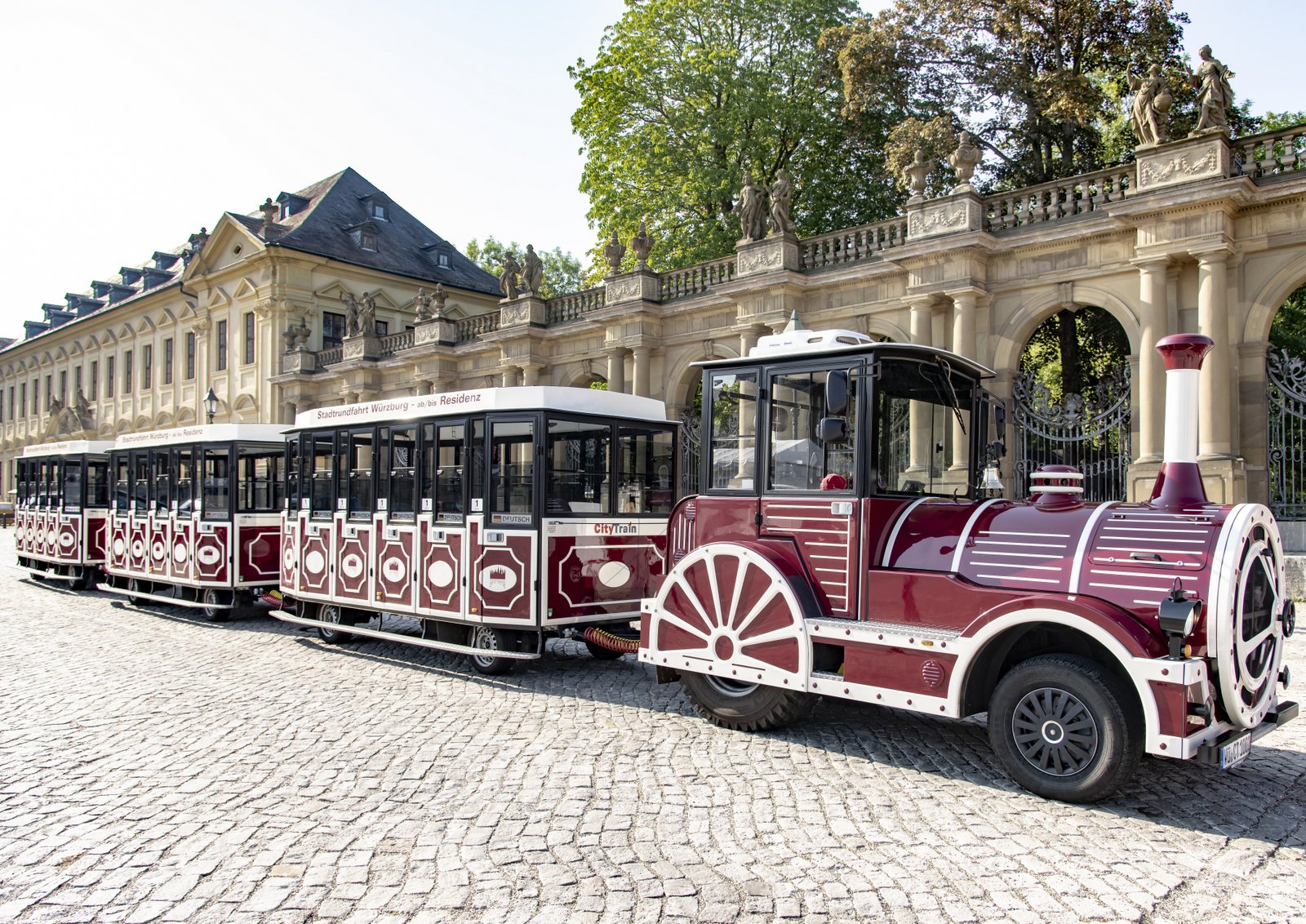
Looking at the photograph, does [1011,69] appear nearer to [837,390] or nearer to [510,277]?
[510,277]

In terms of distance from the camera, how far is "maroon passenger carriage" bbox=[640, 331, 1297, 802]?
491cm

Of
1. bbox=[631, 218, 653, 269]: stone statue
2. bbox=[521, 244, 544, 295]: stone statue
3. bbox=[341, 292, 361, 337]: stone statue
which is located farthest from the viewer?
bbox=[341, 292, 361, 337]: stone statue

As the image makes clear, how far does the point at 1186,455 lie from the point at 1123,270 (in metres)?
11.7

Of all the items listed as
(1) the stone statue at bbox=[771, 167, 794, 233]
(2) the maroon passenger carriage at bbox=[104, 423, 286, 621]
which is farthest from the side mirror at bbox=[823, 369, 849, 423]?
(1) the stone statue at bbox=[771, 167, 794, 233]

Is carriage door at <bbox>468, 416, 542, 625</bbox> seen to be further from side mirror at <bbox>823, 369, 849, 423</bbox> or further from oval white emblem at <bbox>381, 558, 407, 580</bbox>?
side mirror at <bbox>823, 369, 849, 423</bbox>

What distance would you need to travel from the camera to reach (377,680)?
888 centimetres

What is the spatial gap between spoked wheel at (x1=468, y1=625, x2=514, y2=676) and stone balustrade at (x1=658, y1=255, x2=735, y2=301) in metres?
13.5

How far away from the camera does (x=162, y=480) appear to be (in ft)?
50.1

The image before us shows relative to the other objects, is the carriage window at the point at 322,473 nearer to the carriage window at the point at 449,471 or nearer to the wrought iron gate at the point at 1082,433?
the carriage window at the point at 449,471

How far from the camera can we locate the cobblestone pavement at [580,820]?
13.0ft

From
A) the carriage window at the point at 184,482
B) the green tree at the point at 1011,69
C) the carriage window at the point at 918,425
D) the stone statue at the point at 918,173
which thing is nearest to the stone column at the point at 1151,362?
the stone statue at the point at 918,173

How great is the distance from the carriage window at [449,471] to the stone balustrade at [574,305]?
1497cm

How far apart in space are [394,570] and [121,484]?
30.2 ft

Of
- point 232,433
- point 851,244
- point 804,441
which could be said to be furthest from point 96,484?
point 804,441
